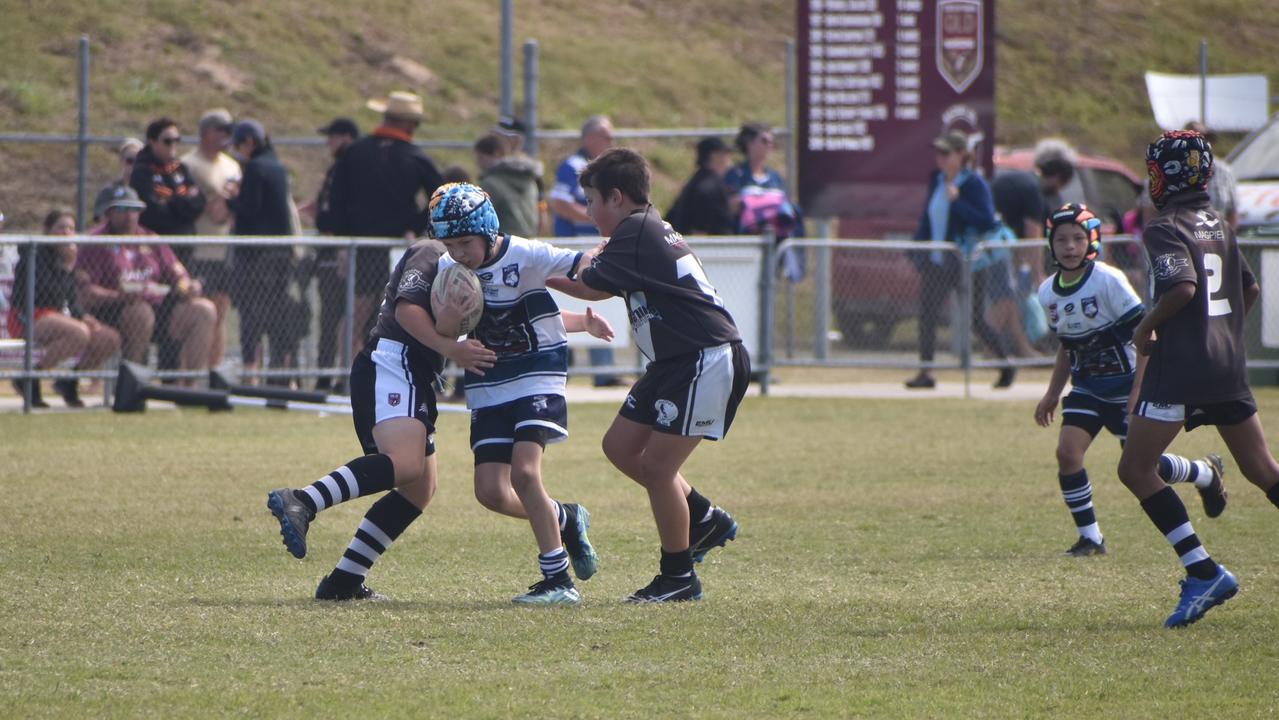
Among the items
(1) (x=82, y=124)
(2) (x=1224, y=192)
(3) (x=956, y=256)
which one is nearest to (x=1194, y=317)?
(3) (x=956, y=256)

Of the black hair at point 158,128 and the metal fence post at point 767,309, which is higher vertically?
the black hair at point 158,128

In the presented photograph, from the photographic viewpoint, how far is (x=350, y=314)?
46.0 ft

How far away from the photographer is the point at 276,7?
32.4 meters

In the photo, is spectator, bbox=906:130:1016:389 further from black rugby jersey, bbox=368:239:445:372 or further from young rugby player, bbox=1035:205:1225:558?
black rugby jersey, bbox=368:239:445:372

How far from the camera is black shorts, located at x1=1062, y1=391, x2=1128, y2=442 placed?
8.02 meters

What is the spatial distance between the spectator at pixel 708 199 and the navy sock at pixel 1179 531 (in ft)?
31.3

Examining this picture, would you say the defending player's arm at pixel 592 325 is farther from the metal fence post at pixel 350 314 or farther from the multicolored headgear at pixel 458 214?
the metal fence post at pixel 350 314

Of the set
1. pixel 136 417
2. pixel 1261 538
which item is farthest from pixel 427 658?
pixel 136 417

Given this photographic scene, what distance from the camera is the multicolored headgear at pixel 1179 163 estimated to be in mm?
6234

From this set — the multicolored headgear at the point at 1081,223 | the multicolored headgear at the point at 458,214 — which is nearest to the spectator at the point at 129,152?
the multicolored headgear at the point at 458,214

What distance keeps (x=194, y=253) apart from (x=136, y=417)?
142cm

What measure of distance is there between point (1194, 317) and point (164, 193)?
9.92m

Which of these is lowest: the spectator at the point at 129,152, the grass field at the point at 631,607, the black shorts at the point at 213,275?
the grass field at the point at 631,607

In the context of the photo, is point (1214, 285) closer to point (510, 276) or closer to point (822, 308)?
point (510, 276)
